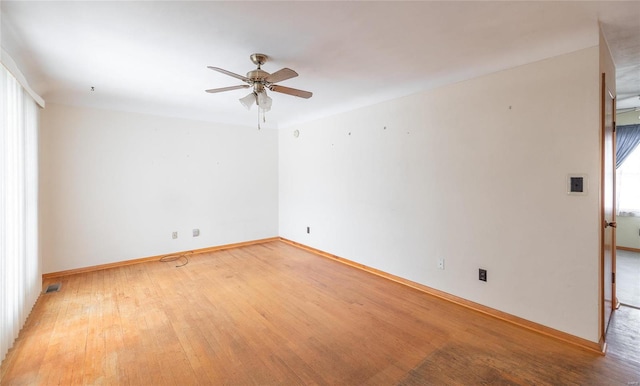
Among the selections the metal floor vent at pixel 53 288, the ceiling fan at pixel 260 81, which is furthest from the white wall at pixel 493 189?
the metal floor vent at pixel 53 288

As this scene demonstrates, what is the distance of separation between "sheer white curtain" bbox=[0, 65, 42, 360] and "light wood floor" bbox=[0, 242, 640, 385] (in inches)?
9.1

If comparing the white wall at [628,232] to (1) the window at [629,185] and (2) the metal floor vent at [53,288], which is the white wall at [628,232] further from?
(2) the metal floor vent at [53,288]

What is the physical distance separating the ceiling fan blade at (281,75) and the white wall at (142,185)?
2939 millimetres

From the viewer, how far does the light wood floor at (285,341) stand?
1.77 meters

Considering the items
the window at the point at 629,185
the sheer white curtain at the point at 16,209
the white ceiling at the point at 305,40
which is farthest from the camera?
the window at the point at 629,185

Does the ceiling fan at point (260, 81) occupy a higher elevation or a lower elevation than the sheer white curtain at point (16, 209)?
higher

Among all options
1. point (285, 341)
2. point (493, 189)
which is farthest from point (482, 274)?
point (285, 341)

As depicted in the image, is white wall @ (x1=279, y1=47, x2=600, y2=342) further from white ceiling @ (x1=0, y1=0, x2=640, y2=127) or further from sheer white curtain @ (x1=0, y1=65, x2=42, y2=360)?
sheer white curtain @ (x1=0, y1=65, x2=42, y2=360)

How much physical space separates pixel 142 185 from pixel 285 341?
3.44 meters

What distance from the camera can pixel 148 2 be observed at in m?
1.61

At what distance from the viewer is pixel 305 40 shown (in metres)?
2.06

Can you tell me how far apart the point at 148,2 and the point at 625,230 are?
7098 mm

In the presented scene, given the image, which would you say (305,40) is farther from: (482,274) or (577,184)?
(482,274)

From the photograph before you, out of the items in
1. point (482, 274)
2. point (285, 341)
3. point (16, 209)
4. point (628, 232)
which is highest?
point (16, 209)
